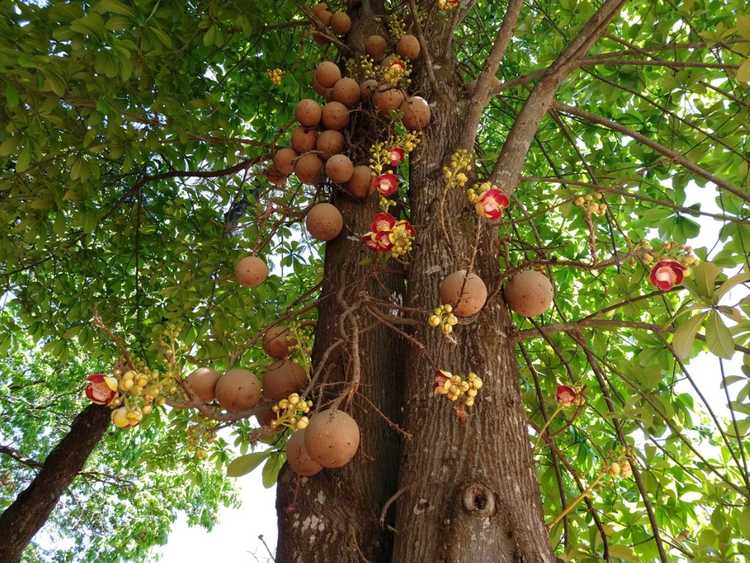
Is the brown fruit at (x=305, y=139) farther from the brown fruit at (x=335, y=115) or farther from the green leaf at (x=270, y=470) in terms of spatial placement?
the green leaf at (x=270, y=470)

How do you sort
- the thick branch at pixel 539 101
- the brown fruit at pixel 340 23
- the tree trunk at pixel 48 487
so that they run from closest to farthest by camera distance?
the thick branch at pixel 539 101, the brown fruit at pixel 340 23, the tree trunk at pixel 48 487

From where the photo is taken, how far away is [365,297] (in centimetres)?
138

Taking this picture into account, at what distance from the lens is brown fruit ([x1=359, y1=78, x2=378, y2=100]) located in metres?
2.15

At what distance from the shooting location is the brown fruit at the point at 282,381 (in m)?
1.53

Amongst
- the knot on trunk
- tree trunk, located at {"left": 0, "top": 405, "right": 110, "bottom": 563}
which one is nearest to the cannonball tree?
the knot on trunk

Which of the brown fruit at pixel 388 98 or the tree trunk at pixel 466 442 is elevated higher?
the brown fruit at pixel 388 98

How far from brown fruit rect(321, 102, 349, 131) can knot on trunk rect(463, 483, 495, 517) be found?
1398 mm

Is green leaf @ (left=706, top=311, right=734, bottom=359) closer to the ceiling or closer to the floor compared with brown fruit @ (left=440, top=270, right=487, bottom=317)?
closer to the ceiling

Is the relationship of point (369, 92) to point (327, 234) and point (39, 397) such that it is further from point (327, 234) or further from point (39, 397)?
point (39, 397)

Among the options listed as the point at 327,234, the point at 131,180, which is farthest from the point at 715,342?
the point at 131,180

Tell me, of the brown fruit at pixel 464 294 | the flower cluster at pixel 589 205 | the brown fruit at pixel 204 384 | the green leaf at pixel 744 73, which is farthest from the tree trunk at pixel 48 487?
the green leaf at pixel 744 73

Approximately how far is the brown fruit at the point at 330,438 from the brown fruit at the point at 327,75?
1.46 m

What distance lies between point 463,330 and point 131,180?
270cm

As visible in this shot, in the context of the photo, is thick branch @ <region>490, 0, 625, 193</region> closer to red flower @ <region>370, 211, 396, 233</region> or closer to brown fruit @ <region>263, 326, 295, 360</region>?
red flower @ <region>370, 211, 396, 233</region>
